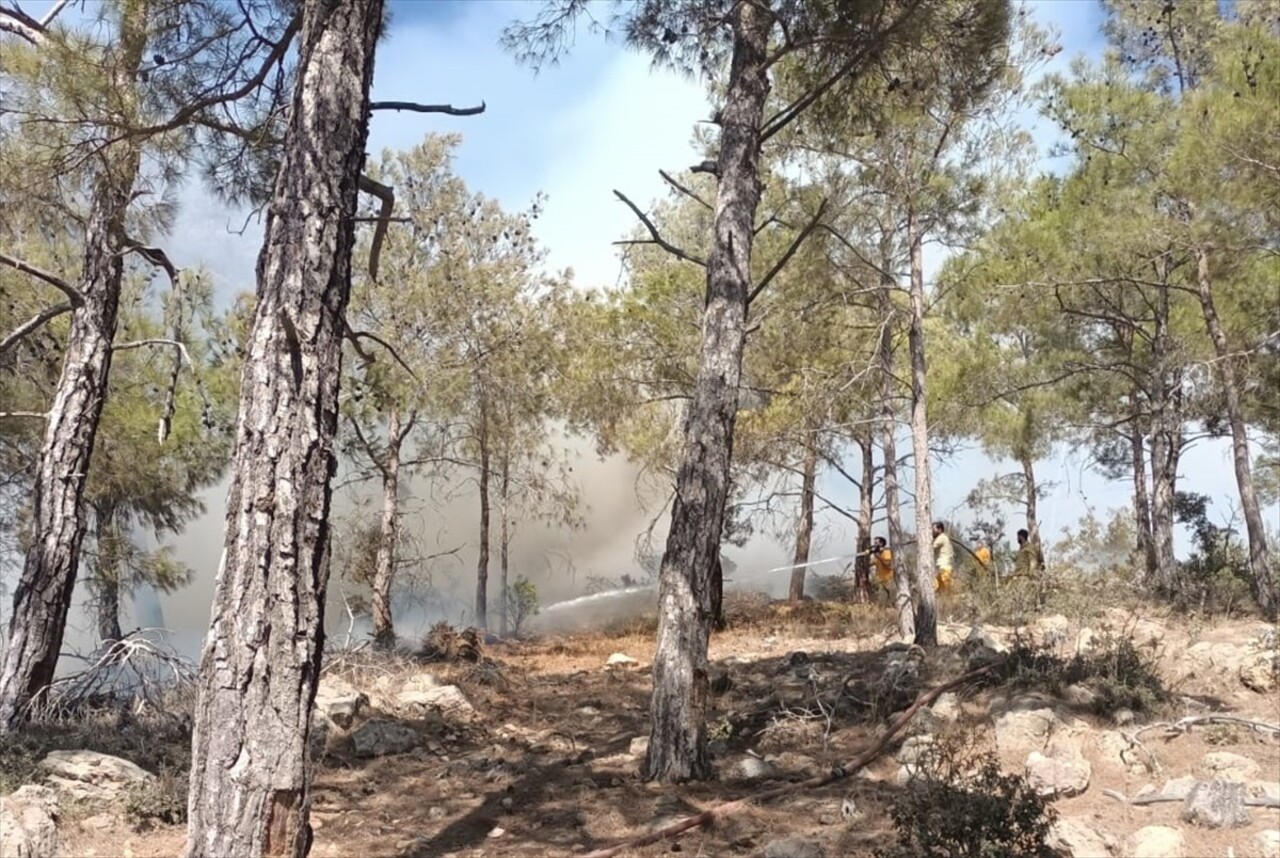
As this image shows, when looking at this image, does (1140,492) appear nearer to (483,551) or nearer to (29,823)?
(483,551)

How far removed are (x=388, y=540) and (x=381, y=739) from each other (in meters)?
6.87

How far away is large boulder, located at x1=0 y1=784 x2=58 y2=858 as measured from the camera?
4.55 meters

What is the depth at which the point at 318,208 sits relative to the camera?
12.6 feet

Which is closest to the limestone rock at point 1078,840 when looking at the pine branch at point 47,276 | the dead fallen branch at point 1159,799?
the dead fallen branch at point 1159,799

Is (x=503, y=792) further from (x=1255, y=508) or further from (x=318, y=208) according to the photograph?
(x=1255, y=508)

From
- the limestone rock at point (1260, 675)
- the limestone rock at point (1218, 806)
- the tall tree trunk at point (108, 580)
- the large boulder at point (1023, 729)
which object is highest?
the tall tree trunk at point (108, 580)

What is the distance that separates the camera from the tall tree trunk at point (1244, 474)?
11.3m

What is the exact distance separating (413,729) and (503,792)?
178 centimetres

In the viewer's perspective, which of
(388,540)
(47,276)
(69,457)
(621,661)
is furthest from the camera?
(388,540)

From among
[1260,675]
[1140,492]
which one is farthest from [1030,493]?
[1260,675]

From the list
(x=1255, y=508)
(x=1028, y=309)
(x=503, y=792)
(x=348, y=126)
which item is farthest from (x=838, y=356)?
(x=348, y=126)

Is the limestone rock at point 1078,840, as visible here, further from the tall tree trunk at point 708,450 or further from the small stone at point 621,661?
the small stone at point 621,661

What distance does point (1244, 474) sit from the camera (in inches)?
462

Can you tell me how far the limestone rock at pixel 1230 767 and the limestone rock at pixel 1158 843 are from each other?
0.76 meters
